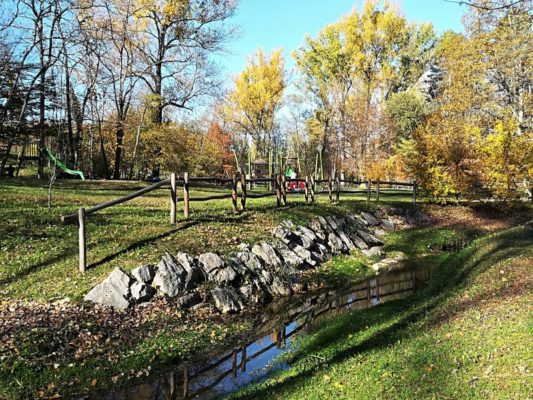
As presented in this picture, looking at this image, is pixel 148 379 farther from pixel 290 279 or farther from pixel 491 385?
pixel 290 279

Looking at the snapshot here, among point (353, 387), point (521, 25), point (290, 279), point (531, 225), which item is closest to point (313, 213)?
point (290, 279)

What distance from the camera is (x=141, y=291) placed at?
337 inches

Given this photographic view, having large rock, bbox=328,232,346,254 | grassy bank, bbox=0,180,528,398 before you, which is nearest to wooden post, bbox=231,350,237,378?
grassy bank, bbox=0,180,528,398

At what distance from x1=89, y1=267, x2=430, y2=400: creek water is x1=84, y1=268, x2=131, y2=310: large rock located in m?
1.96

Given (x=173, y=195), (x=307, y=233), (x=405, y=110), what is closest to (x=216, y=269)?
(x=173, y=195)

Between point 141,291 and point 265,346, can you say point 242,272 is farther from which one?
point 265,346

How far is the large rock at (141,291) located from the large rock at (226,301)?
1.26 meters

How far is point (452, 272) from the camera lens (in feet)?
36.6

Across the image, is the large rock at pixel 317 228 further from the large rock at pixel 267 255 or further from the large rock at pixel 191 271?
the large rock at pixel 191 271

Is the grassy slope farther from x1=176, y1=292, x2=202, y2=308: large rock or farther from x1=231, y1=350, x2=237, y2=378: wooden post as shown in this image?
x1=176, y1=292, x2=202, y2=308: large rock

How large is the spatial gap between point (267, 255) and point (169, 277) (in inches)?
125

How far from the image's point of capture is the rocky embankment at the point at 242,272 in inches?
338

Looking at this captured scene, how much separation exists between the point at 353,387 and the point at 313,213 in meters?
11.5

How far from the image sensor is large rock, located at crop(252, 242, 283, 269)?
11.4 metres
